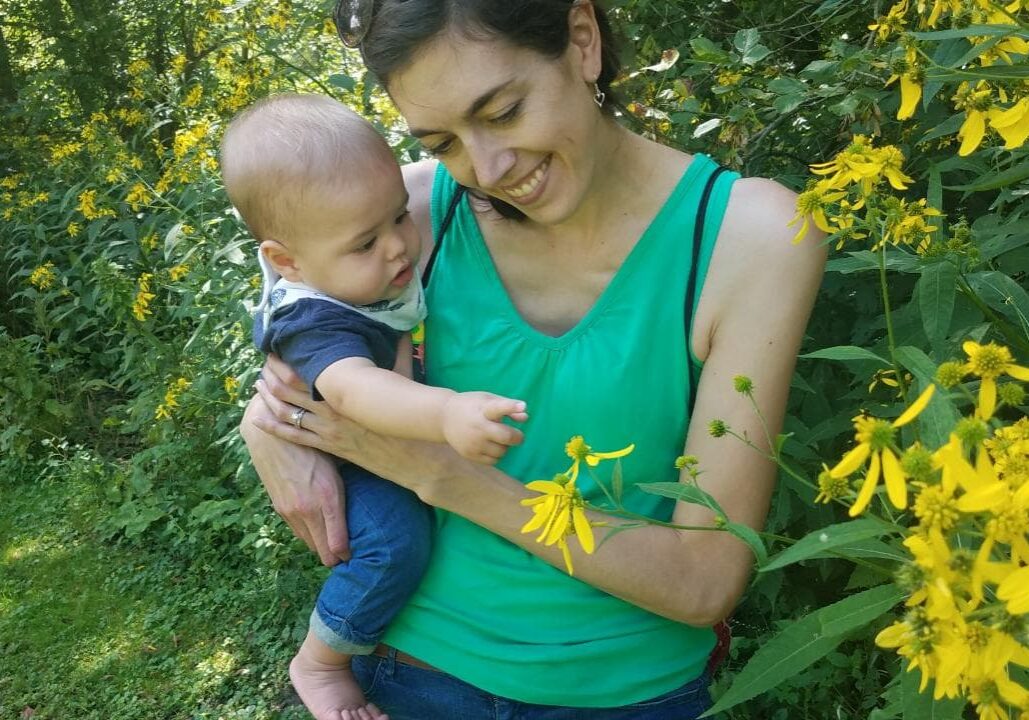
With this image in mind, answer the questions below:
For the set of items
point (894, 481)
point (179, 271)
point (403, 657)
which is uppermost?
point (894, 481)

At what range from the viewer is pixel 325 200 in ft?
5.01

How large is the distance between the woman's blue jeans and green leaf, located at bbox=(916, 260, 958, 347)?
27.2 inches

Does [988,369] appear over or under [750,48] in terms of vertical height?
over

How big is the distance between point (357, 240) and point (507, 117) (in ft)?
1.10

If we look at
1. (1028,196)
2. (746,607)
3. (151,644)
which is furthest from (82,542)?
(1028,196)

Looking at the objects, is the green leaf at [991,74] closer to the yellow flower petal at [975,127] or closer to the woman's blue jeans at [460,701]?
the yellow flower petal at [975,127]

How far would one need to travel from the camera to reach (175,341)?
3.60 m

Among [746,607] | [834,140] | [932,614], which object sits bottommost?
[746,607]

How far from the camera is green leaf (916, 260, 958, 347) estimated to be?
108 centimetres

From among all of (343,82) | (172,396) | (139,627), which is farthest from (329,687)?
(139,627)

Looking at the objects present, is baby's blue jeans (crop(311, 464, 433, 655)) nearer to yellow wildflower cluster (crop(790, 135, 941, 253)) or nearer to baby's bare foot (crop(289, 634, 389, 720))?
baby's bare foot (crop(289, 634, 389, 720))

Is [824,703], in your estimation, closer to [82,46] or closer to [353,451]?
[353,451]

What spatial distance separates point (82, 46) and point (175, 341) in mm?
3121

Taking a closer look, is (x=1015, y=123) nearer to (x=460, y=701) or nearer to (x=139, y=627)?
(x=460, y=701)
